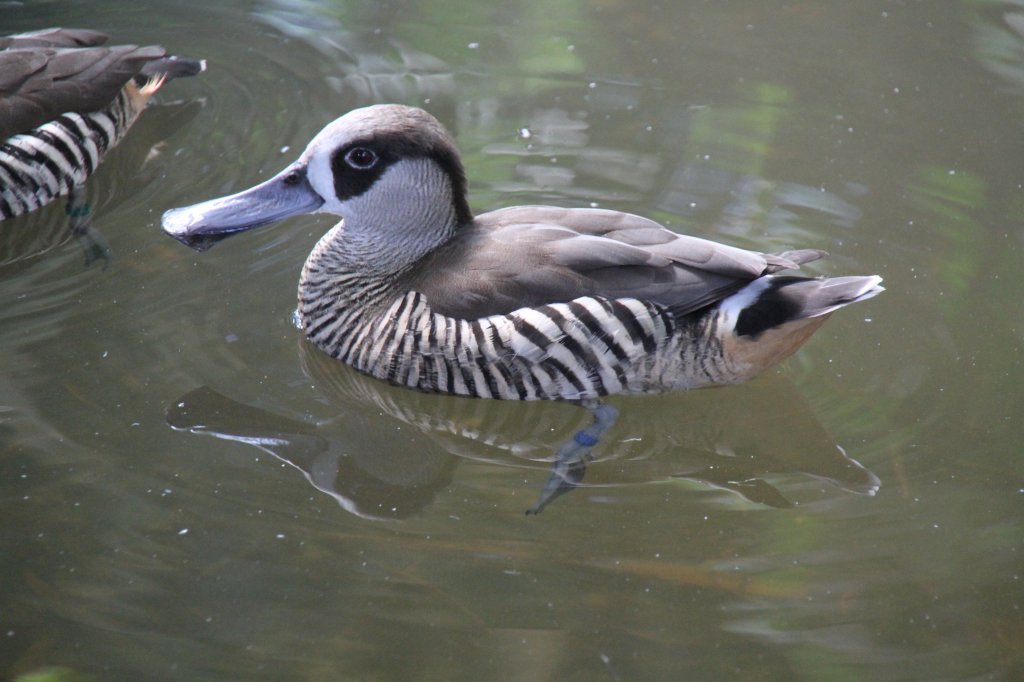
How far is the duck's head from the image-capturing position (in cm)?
510

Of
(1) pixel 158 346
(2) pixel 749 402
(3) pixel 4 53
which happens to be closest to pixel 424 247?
(1) pixel 158 346

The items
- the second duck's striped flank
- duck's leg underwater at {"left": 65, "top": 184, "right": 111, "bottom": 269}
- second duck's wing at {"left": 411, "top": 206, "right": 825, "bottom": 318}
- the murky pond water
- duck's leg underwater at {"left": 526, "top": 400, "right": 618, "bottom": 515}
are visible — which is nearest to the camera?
the murky pond water

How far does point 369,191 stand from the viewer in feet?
17.1

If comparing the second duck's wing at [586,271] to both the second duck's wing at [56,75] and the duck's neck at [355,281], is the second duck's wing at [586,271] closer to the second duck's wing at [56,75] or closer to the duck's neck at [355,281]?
the duck's neck at [355,281]

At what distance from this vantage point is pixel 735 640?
406 cm

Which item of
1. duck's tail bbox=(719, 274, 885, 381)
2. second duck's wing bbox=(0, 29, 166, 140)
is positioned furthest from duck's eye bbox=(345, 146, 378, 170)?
second duck's wing bbox=(0, 29, 166, 140)

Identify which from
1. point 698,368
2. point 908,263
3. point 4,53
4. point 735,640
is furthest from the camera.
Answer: point 4,53

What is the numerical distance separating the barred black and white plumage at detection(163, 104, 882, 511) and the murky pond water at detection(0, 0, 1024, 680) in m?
A: 0.19

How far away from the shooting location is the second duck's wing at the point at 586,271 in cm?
489

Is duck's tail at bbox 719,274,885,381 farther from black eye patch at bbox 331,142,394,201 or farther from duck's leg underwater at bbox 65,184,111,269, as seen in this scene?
duck's leg underwater at bbox 65,184,111,269

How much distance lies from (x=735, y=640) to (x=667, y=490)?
79 centimetres

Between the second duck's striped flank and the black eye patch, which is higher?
the black eye patch

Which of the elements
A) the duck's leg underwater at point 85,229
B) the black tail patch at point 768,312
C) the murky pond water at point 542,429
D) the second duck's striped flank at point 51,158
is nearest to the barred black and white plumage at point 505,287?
the black tail patch at point 768,312

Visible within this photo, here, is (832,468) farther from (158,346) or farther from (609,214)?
(158,346)
